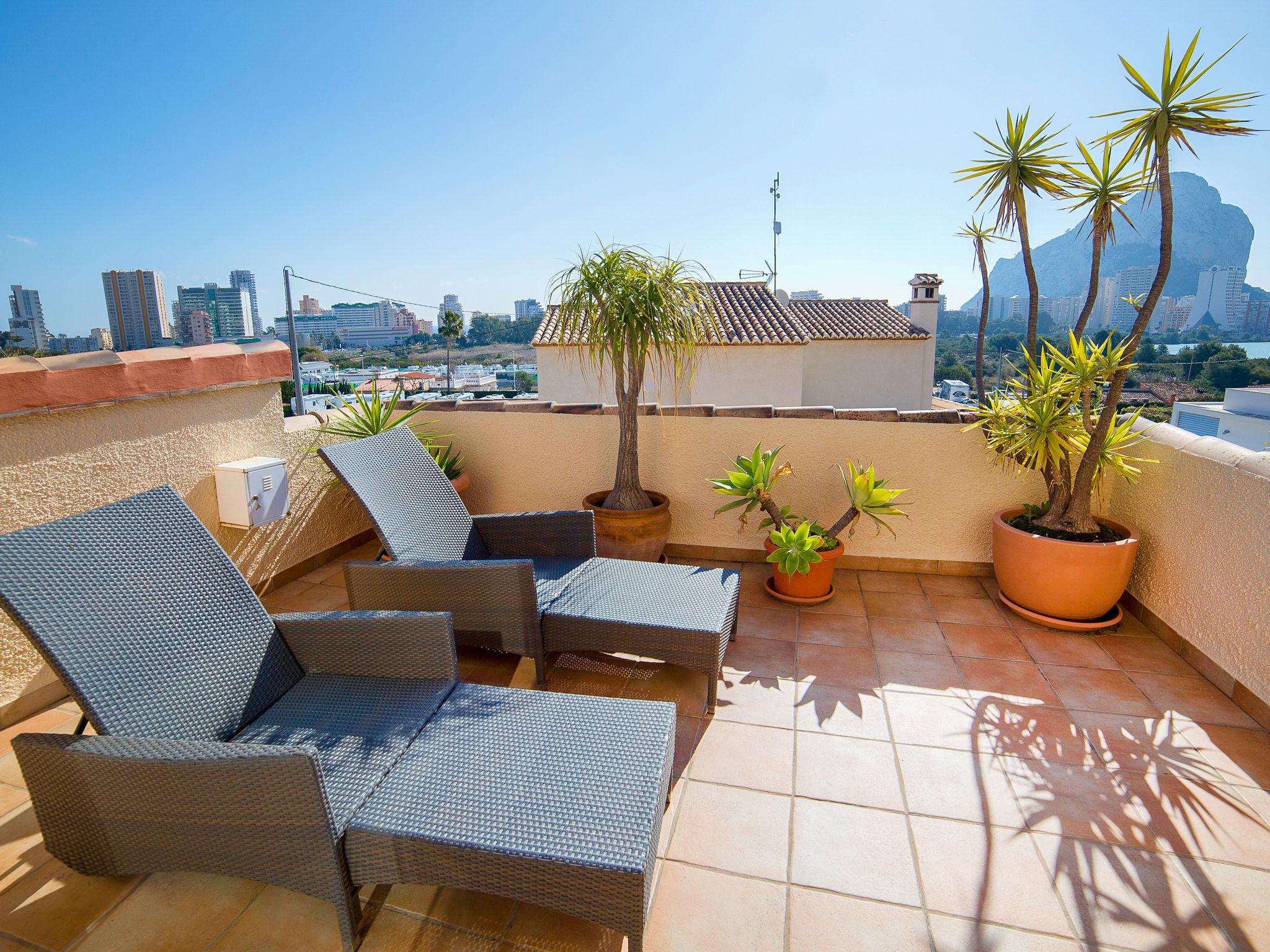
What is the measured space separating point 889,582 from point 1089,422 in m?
1.36

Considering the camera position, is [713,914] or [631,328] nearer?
[713,914]

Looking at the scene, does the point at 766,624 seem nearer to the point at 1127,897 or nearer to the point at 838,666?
the point at 838,666

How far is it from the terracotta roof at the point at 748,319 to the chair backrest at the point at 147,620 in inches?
325

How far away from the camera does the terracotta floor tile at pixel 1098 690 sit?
2486 millimetres

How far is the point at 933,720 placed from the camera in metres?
2.41

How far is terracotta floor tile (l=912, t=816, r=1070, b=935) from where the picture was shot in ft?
5.15

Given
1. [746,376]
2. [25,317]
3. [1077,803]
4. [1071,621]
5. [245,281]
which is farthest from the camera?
[245,281]

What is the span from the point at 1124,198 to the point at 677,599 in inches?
131

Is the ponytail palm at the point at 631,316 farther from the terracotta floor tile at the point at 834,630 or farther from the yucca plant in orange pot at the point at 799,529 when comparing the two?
the terracotta floor tile at the point at 834,630

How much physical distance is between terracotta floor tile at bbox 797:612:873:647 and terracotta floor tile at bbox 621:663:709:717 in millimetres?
684

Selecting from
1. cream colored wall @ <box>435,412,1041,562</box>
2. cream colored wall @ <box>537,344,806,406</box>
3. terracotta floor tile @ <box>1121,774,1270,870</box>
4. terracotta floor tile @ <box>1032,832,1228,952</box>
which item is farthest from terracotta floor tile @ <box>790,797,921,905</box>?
cream colored wall @ <box>537,344,806,406</box>

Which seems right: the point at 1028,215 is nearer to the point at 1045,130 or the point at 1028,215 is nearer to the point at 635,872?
the point at 1045,130

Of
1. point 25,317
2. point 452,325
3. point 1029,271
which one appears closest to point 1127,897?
point 1029,271

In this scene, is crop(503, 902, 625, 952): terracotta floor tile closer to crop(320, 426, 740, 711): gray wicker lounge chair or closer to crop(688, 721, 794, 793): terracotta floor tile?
crop(688, 721, 794, 793): terracotta floor tile
